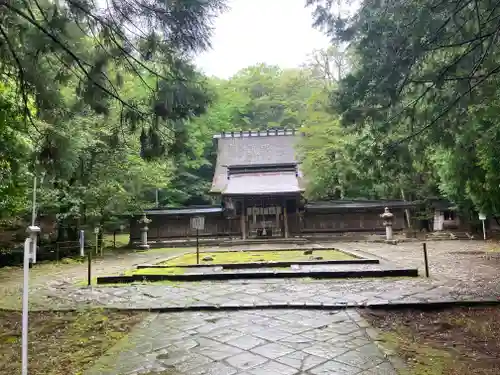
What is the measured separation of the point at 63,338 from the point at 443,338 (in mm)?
4526

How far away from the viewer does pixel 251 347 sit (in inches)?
158

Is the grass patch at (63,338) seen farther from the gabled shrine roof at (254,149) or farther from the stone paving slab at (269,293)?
the gabled shrine roof at (254,149)

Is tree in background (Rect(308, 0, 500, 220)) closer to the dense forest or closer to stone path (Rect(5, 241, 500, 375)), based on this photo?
the dense forest

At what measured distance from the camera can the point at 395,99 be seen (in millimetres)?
4820

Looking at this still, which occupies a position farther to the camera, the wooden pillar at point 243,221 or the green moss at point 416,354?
the wooden pillar at point 243,221

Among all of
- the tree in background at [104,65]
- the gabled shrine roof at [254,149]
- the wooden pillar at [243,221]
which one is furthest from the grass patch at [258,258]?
the gabled shrine roof at [254,149]

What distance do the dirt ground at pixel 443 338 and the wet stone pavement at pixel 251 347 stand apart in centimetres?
27

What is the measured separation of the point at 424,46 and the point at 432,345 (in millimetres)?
3351

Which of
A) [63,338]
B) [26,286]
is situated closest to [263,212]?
[63,338]

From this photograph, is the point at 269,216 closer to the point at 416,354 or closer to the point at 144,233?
the point at 144,233

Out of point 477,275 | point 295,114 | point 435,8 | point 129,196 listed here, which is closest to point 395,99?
point 435,8

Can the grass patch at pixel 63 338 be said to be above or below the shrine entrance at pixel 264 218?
below

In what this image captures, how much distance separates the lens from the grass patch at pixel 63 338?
3787 mm

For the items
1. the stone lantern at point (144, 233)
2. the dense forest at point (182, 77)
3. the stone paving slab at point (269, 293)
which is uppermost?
A: the dense forest at point (182, 77)
